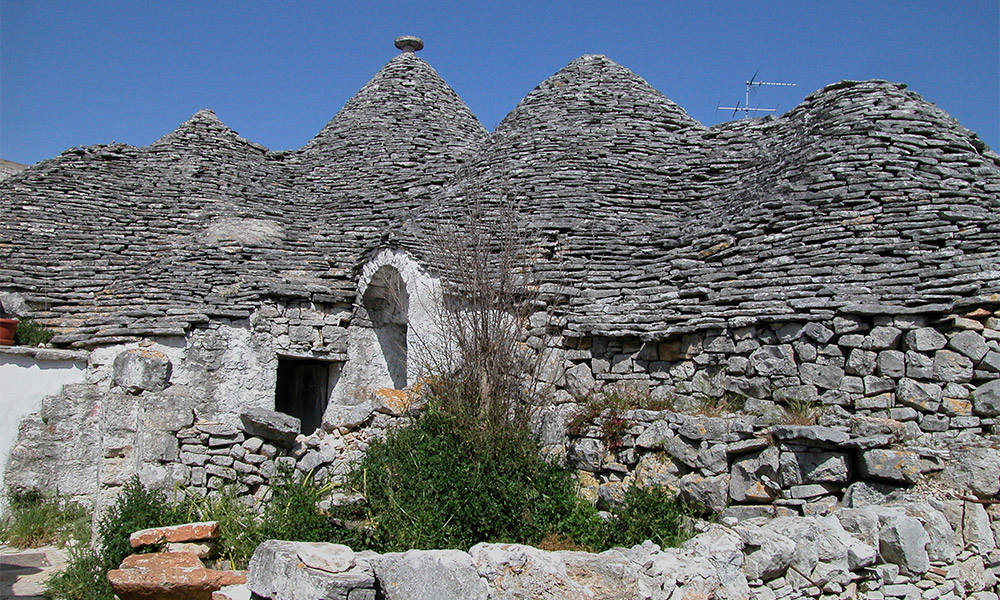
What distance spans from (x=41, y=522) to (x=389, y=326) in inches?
183

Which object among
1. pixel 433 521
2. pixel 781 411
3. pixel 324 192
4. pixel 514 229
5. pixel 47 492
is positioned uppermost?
pixel 324 192

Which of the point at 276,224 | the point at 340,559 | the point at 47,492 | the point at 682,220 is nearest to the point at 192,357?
the point at 47,492

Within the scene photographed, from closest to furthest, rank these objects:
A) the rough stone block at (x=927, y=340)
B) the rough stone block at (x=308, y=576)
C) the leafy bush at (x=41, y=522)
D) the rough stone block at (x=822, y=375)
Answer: the rough stone block at (x=308, y=576)
the rough stone block at (x=927, y=340)
the rough stone block at (x=822, y=375)
the leafy bush at (x=41, y=522)

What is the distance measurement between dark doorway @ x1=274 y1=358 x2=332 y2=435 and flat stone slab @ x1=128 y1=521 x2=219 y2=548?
15.0ft

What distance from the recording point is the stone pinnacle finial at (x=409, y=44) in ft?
50.6

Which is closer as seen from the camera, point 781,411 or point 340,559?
point 340,559

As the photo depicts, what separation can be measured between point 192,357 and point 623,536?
5572mm

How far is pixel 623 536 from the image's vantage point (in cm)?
598

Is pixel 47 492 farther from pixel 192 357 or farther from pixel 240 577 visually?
pixel 240 577

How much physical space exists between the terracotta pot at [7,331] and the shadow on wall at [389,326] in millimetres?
4326

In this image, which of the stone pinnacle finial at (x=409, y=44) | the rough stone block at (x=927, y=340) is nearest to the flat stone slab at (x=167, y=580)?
the rough stone block at (x=927, y=340)

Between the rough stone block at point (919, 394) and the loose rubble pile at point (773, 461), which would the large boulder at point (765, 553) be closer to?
the loose rubble pile at point (773, 461)

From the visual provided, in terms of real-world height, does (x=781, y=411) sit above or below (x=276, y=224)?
below

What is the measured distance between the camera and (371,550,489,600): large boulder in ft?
12.9
